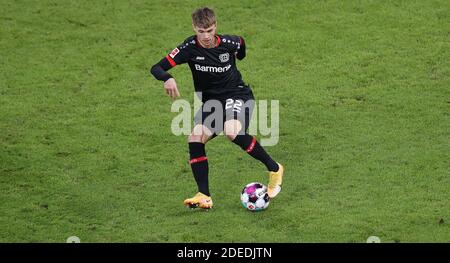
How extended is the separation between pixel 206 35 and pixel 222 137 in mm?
2748

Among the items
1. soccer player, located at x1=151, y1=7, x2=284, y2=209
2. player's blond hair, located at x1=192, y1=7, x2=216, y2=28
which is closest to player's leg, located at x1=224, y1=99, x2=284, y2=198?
soccer player, located at x1=151, y1=7, x2=284, y2=209

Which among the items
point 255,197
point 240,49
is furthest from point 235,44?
point 255,197

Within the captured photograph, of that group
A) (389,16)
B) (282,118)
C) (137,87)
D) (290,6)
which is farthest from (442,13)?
(137,87)

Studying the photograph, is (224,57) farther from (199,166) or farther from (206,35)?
(199,166)

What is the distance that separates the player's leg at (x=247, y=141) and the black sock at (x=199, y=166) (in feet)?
1.34

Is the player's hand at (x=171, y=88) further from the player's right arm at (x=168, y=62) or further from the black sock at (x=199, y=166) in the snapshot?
the black sock at (x=199, y=166)

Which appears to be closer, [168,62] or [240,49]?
[168,62]

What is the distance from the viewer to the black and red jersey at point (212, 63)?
443 inches

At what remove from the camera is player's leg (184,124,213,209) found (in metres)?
11.0

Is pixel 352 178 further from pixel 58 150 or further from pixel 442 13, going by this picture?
pixel 442 13

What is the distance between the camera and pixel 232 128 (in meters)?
11.0

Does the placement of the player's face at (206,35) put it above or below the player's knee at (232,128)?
above

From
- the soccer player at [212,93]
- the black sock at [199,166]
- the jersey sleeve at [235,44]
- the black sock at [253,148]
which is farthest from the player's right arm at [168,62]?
the black sock at [253,148]

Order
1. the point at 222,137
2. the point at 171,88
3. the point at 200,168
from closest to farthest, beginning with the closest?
the point at 171,88 < the point at 200,168 < the point at 222,137
